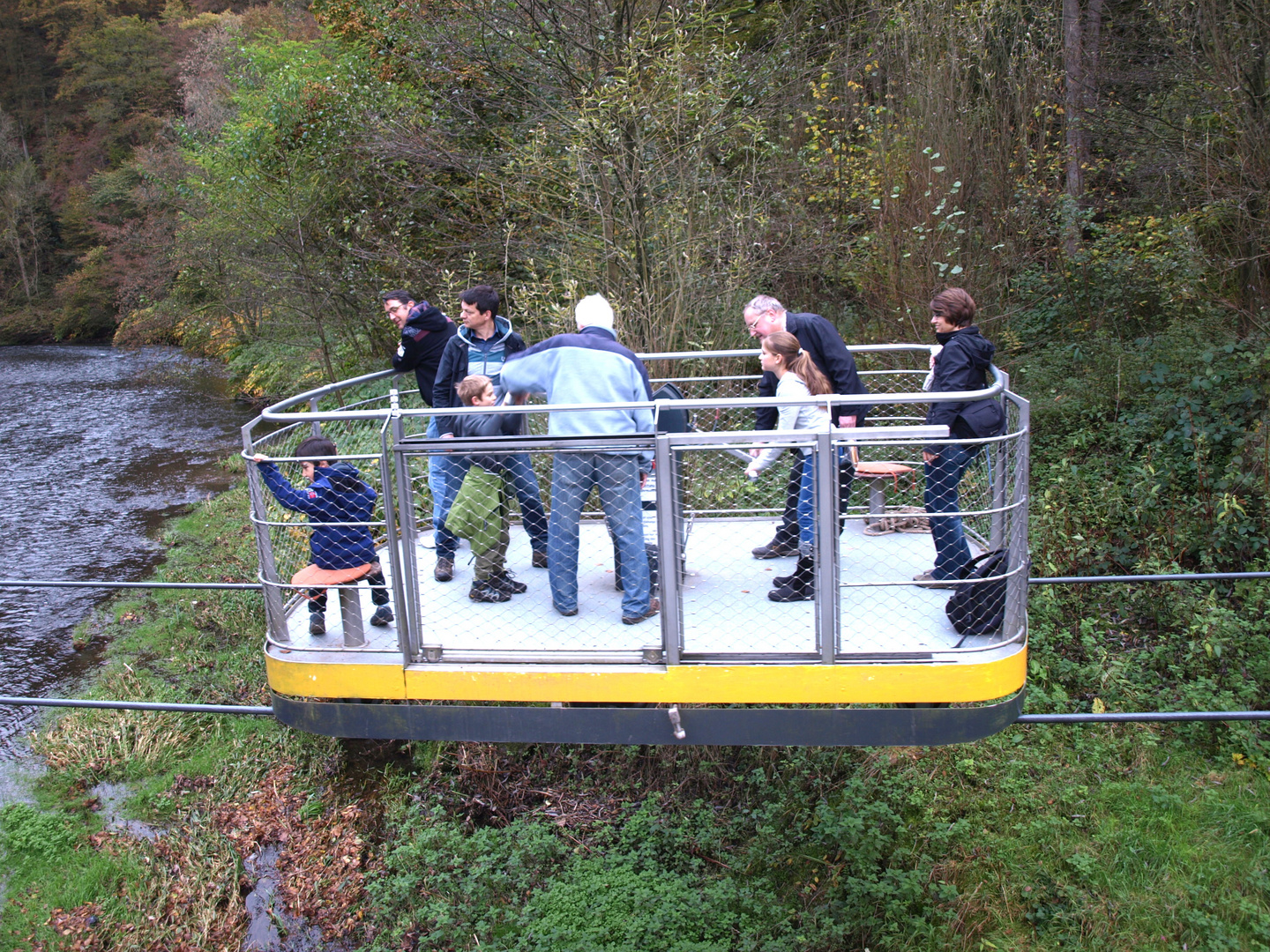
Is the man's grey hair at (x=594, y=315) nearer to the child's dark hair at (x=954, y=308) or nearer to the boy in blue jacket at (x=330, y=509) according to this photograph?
the boy in blue jacket at (x=330, y=509)

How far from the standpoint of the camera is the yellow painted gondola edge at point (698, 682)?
3.51 meters

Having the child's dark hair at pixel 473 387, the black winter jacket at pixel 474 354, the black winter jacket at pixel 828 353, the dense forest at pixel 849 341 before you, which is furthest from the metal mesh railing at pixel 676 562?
the dense forest at pixel 849 341

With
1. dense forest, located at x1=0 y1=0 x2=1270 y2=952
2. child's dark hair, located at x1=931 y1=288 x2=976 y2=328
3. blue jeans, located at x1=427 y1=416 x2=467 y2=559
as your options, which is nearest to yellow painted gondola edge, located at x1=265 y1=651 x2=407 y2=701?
blue jeans, located at x1=427 y1=416 x2=467 y2=559

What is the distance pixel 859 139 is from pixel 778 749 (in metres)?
6.79

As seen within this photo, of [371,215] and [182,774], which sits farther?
[371,215]

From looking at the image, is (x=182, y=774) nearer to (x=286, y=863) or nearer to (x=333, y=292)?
(x=286, y=863)

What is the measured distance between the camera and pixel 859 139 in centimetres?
1092

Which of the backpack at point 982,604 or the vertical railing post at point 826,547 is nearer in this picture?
the vertical railing post at point 826,547

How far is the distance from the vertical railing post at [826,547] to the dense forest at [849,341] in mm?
3435

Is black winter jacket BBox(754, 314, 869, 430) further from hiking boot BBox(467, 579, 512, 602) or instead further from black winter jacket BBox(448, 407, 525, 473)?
hiking boot BBox(467, 579, 512, 602)

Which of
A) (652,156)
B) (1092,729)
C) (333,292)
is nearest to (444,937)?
(1092,729)

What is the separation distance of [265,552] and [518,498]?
112cm

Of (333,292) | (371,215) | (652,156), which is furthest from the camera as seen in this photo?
(333,292)

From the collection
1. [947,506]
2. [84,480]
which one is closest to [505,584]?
[947,506]
